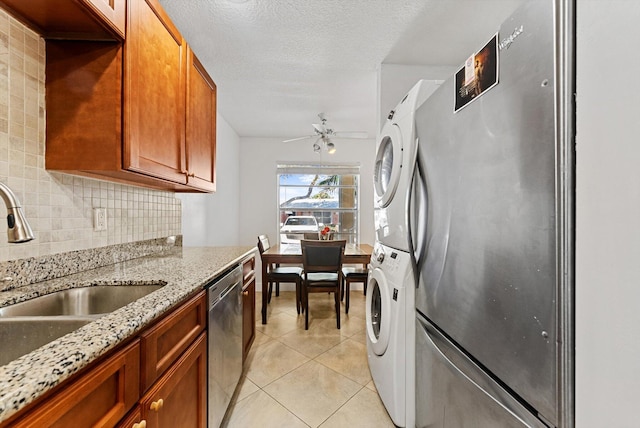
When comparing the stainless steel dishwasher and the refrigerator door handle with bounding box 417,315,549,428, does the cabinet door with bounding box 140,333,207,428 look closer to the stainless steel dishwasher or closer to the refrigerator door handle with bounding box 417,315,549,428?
the stainless steel dishwasher

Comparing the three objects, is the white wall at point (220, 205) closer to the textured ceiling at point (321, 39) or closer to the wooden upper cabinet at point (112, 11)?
the textured ceiling at point (321, 39)

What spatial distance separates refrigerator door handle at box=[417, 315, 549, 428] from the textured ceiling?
A: 1795 millimetres

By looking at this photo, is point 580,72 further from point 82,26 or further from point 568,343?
point 82,26

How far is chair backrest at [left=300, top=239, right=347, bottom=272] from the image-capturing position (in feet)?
9.03

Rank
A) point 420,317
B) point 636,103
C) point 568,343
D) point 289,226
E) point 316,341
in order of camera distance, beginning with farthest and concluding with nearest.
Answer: point 289,226 < point 316,341 < point 420,317 < point 568,343 < point 636,103

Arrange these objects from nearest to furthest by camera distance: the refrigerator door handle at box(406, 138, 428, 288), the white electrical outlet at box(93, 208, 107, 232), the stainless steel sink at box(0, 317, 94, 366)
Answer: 1. the stainless steel sink at box(0, 317, 94, 366)
2. the refrigerator door handle at box(406, 138, 428, 288)
3. the white electrical outlet at box(93, 208, 107, 232)

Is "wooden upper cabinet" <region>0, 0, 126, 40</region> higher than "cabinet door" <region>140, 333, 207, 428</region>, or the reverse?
"wooden upper cabinet" <region>0, 0, 126, 40</region>

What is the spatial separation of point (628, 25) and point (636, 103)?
14cm

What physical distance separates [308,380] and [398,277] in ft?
3.61

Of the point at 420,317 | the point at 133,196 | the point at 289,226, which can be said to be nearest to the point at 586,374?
the point at 420,317

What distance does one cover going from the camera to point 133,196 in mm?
1695

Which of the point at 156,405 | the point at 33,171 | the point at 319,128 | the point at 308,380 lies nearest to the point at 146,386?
the point at 156,405

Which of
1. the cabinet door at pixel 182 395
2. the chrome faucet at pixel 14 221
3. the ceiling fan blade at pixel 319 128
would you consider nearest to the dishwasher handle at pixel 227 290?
the cabinet door at pixel 182 395

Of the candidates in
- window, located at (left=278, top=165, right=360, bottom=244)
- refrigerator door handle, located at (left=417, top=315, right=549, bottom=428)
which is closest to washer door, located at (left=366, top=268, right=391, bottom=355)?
refrigerator door handle, located at (left=417, top=315, right=549, bottom=428)
